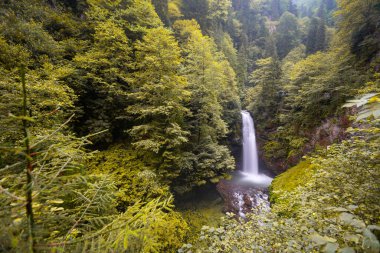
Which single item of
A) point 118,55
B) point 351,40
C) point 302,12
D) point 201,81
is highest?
point 302,12

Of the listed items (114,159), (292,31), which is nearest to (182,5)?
(114,159)

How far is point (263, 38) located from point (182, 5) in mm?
25664

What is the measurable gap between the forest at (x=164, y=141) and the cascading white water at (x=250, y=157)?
0.27 metres

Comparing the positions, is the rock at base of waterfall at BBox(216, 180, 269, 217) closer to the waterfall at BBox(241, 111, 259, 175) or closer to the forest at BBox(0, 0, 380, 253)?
the forest at BBox(0, 0, 380, 253)

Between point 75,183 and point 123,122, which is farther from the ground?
point 123,122

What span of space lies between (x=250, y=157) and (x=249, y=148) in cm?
96

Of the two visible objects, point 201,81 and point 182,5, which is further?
point 182,5

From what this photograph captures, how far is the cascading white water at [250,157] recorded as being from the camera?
15.3 metres

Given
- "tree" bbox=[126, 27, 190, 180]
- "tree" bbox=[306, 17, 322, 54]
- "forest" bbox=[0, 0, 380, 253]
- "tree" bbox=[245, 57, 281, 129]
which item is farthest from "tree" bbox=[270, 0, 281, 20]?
"tree" bbox=[126, 27, 190, 180]

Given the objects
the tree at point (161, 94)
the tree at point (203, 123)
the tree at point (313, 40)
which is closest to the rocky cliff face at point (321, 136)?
the tree at point (203, 123)

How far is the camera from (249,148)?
18.4 metres

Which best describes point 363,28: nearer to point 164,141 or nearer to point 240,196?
point 240,196

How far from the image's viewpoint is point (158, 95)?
316 inches

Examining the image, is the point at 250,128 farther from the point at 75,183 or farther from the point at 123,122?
the point at 75,183
